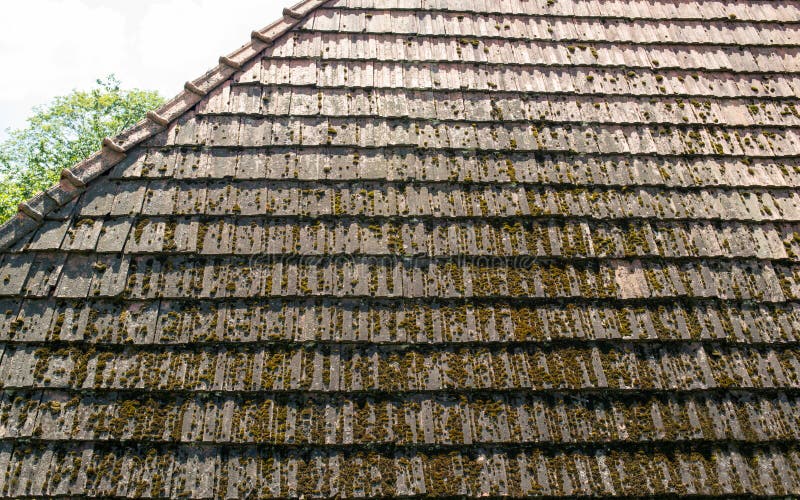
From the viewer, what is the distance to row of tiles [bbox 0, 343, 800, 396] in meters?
3.42

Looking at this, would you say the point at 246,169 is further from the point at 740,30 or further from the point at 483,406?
the point at 740,30

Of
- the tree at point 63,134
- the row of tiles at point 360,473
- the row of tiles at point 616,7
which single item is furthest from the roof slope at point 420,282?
the tree at point 63,134

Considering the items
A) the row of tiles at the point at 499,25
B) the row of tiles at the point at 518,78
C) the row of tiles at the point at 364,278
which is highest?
the row of tiles at the point at 499,25

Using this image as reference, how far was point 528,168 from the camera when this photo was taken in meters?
4.48

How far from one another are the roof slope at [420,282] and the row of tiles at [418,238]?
20 millimetres

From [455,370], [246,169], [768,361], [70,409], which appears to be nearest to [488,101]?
[246,169]

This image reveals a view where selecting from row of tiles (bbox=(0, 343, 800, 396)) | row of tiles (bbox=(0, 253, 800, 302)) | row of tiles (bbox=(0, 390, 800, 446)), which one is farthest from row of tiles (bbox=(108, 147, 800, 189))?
row of tiles (bbox=(0, 390, 800, 446))

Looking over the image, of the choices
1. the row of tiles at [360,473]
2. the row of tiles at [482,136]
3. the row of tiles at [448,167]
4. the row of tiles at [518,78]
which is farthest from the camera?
the row of tiles at [518,78]

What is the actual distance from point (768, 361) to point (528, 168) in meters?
2.20

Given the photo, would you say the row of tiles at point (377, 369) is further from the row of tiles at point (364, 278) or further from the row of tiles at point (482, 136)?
the row of tiles at point (482, 136)

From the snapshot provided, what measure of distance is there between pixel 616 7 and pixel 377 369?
4529mm

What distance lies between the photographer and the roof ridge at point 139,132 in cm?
390

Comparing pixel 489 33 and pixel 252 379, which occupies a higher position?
pixel 489 33

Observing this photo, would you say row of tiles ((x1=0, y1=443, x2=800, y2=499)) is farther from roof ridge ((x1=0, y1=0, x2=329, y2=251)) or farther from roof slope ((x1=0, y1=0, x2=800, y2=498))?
roof ridge ((x1=0, y1=0, x2=329, y2=251))
